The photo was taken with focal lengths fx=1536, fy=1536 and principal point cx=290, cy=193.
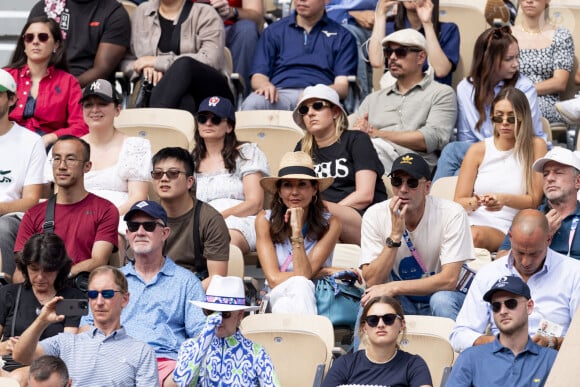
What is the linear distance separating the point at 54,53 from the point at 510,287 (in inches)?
180

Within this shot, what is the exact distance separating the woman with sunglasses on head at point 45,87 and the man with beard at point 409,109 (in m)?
2.01

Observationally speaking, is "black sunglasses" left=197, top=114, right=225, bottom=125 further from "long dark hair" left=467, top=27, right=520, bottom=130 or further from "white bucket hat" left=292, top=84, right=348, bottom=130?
"long dark hair" left=467, top=27, right=520, bottom=130

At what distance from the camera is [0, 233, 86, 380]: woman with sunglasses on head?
8.14 m

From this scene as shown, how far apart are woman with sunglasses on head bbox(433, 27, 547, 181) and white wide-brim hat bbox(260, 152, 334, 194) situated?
Result: 134cm

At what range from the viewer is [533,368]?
735 centimetres

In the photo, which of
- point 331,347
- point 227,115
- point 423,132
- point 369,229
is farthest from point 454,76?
point 331,347

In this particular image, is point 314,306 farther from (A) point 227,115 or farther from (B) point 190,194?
(A) point 227,115

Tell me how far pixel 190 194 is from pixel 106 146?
1108 millimetres

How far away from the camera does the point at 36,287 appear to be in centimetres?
819

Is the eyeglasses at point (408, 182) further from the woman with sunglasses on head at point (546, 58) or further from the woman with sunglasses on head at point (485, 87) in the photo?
the woman with sunglasses on head at point (546, 58)

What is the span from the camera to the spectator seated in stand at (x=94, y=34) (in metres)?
11.5

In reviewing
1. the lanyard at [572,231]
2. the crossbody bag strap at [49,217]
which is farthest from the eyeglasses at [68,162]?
the lanyard at [572,231]

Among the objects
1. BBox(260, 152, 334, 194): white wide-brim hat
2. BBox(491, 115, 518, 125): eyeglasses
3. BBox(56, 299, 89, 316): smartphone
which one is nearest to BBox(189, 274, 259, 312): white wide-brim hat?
BBox(56, 299, 89, 316): smartphone

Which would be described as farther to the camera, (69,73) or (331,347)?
(69,73)
